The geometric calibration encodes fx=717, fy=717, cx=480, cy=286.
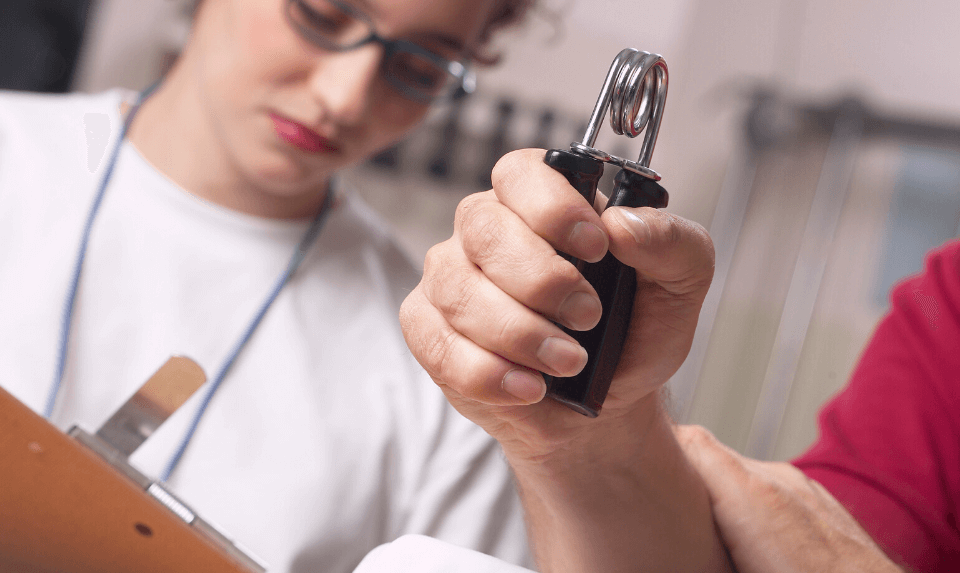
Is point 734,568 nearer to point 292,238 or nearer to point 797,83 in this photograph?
point 292,238

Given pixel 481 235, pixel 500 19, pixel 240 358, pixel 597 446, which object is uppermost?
pixel 500 19

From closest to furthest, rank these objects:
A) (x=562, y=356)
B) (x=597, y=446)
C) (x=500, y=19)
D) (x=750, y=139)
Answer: (x=562, y=356) < (x=597, y=446) < (x=500, y=19) < (x=750, y=139)

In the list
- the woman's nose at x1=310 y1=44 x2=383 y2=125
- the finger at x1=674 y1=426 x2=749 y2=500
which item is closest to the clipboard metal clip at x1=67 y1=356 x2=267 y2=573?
the finger at x1=674 y1=426 x2=749 y2=500

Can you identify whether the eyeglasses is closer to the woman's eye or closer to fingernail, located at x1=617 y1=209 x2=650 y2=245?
the woman's eye

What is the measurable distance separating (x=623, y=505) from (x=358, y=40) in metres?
0.47

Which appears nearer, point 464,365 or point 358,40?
point 464,365

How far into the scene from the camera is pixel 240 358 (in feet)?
2.38

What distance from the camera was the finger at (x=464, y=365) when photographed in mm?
262

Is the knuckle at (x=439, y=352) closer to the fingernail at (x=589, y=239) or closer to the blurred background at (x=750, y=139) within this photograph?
the fingernail at (x=589, y=239)

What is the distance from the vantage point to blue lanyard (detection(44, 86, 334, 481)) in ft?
2.11

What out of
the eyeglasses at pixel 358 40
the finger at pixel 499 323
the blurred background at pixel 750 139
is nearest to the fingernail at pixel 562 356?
the finger at pixel 499 323

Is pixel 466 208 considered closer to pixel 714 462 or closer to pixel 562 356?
pixel 562 356

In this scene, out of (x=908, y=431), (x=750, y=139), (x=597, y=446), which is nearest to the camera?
(x=597, y=446)

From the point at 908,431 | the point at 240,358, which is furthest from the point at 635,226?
the point at 240,358
